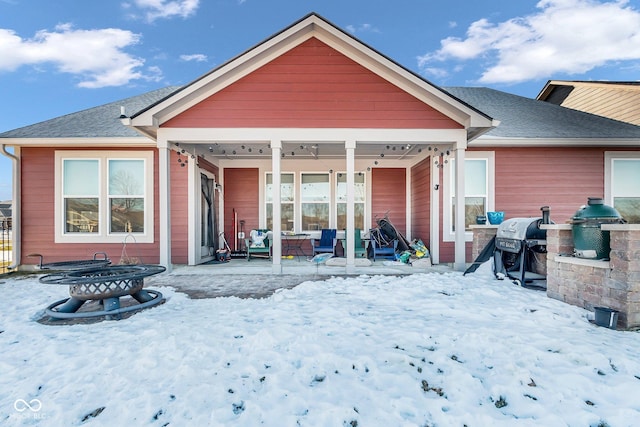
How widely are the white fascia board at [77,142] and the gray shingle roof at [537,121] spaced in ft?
26.1

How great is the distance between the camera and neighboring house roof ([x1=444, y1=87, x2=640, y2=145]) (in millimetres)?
7078

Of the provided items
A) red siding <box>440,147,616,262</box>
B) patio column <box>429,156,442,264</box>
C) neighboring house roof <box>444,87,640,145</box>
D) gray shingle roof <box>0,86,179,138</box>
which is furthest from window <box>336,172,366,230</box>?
gray shingle roof <box>0,86,179,138</box>

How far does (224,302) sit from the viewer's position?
4.17m

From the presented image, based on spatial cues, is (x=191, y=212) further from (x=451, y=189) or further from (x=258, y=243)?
(x=451, y=189)

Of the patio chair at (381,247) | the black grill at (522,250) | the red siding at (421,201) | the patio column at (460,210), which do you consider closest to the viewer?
the black grill at (522,250)

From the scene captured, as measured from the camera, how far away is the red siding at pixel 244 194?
903cm

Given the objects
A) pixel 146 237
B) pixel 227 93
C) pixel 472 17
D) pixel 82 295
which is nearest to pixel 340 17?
pixel 472 17

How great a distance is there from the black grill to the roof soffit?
1.95 metres

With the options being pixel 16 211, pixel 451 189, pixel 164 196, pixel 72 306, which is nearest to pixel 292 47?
pixel 164 196

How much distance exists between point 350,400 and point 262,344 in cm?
106

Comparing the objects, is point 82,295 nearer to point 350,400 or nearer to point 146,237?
point 350,400

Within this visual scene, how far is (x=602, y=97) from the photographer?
9453 mm

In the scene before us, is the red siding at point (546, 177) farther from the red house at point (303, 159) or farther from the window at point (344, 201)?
the window at point (344, 201)

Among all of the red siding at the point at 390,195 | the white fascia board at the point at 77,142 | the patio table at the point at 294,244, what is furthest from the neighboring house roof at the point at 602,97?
the white fascia board at the point at 77,142
